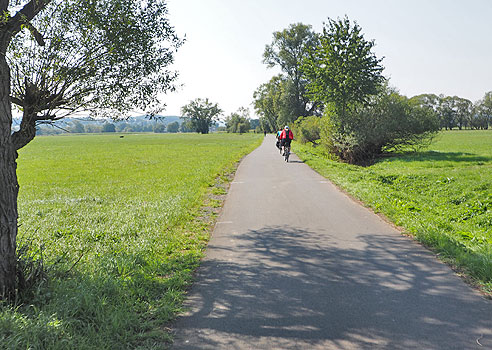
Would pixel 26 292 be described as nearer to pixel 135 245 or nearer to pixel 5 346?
pixel 5 346

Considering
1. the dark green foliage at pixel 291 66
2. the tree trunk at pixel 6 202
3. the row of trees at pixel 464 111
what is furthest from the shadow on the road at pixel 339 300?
the row of trees at pixel 464 111

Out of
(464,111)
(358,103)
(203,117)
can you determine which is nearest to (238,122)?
(203,117)

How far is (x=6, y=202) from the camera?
399 centimetres

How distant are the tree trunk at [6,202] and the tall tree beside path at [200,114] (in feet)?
472

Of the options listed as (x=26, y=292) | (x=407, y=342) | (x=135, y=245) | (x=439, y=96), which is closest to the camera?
(x=407, y=342)

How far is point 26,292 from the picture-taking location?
4078 millimetres

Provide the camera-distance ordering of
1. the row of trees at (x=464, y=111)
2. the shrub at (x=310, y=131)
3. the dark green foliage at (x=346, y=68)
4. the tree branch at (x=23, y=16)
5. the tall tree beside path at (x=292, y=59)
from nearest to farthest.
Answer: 1. the tree branch at (x=23, y=16)
2. the dark green foliage at (x=346, y=68)
3. the shrub at (x=310, y=131)
4. the tall tree beside path at (x=292, y=59)
5. the row of trees at (x=464, y=111)

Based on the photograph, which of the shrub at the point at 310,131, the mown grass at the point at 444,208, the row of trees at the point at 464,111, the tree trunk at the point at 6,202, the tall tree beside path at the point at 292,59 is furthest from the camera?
the row of trees at the point at 464,111

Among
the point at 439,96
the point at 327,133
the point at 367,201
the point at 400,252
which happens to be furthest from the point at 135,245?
the point at 439,96

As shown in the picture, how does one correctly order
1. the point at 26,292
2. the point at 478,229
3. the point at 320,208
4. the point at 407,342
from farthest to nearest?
the point at 320,208 < the point at 478,229 < the point at 26,292 < the point at 407,342

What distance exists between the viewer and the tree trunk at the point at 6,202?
3.92 metres

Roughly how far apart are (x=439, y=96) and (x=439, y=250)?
138 m

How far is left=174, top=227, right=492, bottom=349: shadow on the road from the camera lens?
335cm

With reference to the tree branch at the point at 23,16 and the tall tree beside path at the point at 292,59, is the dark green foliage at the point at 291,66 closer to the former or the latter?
the tall tree beside path at the point at 292,59
